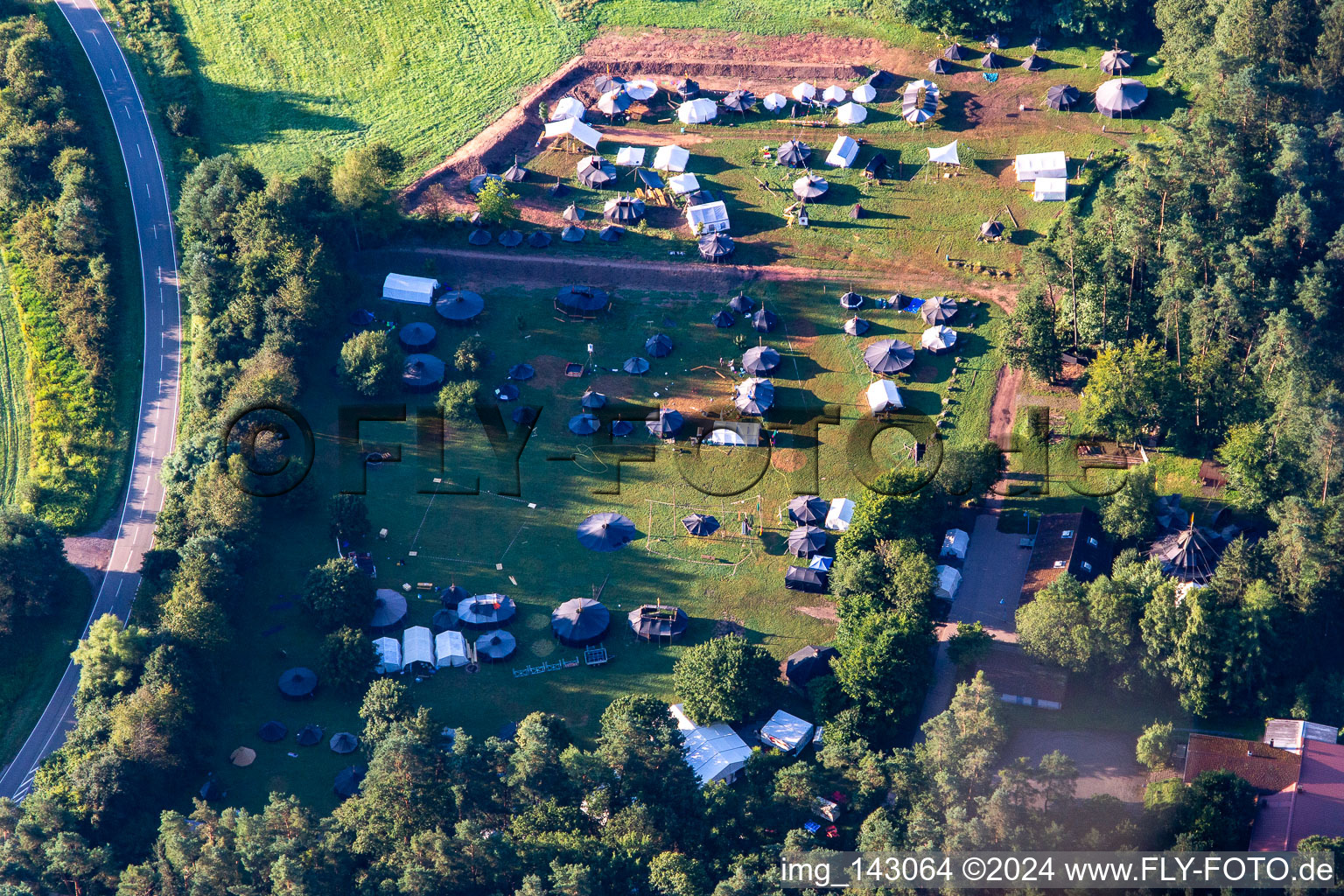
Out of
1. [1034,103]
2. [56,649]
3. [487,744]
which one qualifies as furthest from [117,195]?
[1034,103]

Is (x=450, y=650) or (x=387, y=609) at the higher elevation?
(x=387, y=609)

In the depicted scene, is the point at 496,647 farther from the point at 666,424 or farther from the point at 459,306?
the point at 459,306

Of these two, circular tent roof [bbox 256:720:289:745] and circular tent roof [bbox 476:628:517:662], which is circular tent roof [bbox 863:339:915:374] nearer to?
circular tent roof [bbox 476:628:517:662]

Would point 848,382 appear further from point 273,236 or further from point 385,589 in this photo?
point 273,236

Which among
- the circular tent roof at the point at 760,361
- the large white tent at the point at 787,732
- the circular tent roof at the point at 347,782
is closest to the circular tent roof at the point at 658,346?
the circular tent roof at the point at 760,361

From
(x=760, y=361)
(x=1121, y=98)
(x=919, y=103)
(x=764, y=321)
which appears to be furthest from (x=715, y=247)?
(x=1121, y=98)

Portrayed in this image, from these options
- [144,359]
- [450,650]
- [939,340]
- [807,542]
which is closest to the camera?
[450,650]

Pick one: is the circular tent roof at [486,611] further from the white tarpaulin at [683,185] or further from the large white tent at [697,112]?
the large white tent at [697,112]
